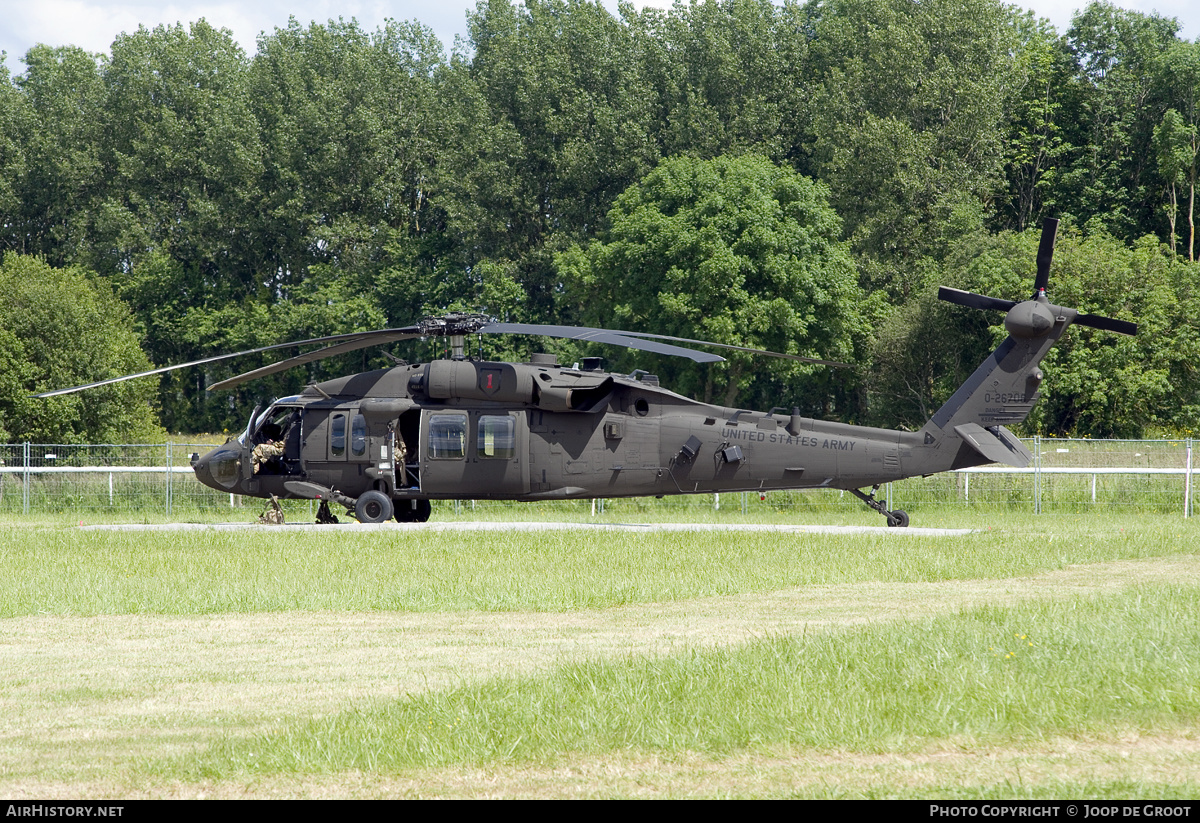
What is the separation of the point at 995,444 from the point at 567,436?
7.36 metres

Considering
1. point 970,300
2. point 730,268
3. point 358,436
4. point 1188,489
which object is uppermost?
point 730,268

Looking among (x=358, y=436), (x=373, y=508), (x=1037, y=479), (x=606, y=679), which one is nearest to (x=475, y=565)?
(x=373, y=508)

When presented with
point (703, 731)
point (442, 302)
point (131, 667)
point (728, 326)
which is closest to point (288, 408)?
point (131, 667)

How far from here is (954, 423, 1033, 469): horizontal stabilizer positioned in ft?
65.5

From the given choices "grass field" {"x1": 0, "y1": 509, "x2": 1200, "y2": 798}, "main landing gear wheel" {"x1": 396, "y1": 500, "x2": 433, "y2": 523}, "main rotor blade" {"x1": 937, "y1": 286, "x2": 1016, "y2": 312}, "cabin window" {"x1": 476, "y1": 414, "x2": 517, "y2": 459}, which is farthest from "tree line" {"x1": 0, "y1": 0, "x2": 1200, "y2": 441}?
"grass field" {"x1": 0, "y1": 509, "x2": 1200, "y2": 798}

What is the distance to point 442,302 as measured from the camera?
59.7 meters

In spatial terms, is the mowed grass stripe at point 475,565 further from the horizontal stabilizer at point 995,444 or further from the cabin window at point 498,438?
the cabin window at point 498,438

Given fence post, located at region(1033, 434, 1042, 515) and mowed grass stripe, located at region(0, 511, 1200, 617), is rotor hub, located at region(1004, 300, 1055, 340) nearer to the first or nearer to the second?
mowed grass stripe, located at region(0, 511, 1200, 617)

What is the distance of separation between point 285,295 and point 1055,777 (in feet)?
213

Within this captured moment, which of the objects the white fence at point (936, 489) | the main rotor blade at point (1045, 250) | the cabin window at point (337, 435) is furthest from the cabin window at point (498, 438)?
the main rotor blade at point (1045, 250)

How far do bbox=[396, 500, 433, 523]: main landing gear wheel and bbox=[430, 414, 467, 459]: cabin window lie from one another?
2210 mm

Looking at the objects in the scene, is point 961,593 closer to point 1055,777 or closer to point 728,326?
point 1055,777

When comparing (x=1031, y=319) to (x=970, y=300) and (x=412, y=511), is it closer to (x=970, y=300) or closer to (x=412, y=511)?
(x=970, y=300)

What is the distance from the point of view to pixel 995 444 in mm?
20297
